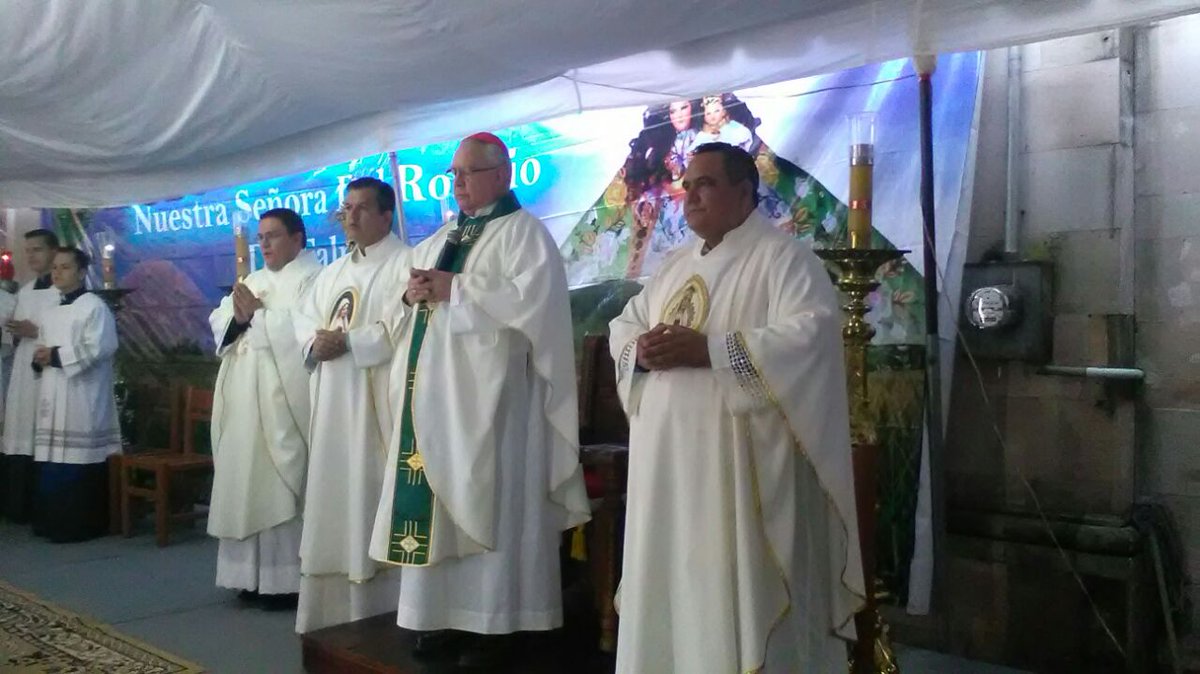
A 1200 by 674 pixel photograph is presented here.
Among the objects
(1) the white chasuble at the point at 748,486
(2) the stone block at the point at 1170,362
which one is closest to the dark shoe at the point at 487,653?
(1) the white chasuble at the point at 748,486

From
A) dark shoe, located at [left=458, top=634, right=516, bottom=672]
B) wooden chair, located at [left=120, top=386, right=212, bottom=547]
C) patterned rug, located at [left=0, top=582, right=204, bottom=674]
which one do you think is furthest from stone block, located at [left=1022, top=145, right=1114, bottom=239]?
wooden chair, located at [left=120, top=386, right=212, bottom=547]

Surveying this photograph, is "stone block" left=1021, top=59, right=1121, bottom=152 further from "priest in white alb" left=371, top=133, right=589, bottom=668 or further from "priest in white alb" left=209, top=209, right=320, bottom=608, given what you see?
"priest in white alb" left=209, top=209, right=320, bottom=608

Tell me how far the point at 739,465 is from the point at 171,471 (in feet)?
15.0

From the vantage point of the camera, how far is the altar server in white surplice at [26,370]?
22.1ft

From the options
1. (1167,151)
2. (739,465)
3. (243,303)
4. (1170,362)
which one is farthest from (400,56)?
Answer: (1170,362)

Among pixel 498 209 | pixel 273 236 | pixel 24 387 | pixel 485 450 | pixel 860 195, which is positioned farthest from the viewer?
pixel 24 387

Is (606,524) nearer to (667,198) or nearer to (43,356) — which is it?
(667,198)

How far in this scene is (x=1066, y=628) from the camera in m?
3.55

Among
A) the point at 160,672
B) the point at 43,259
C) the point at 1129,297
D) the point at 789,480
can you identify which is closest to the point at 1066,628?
the point at 1129,297

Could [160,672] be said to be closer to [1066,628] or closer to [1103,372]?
[1066,628]

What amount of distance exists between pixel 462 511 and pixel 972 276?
80.0 inches

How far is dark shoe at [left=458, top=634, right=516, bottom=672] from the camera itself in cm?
344

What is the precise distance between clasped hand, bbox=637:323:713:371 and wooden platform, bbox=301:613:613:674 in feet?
4.30

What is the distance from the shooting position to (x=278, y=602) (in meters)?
4.88
